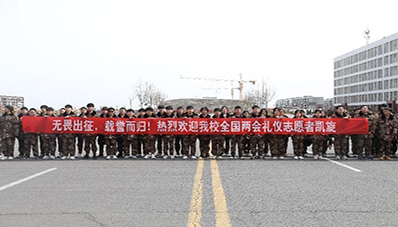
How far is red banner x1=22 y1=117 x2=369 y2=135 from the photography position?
12586 mm

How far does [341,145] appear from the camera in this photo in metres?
12.4

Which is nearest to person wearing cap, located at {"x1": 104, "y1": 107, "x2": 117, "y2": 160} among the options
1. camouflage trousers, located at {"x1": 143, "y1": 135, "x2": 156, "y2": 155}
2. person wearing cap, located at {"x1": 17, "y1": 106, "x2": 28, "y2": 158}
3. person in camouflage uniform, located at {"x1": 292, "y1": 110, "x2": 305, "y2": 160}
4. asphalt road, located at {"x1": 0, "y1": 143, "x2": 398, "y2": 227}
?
camouflage trousers, located at {"x1": 143, "y1": 135, "x2": 156, "y2": 155}

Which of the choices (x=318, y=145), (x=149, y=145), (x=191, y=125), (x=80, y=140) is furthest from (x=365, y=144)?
(x=80, y=140)

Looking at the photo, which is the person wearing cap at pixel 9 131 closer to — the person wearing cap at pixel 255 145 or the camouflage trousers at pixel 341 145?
the person wearing cap at pixel 255 145

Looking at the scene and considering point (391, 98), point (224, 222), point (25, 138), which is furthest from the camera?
point (391, 98)

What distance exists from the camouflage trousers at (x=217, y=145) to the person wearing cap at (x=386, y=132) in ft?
16.6

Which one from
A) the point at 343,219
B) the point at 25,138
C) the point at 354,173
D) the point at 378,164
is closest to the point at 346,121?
the point at 378,164

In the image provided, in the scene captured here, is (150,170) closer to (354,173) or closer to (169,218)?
(169,218)

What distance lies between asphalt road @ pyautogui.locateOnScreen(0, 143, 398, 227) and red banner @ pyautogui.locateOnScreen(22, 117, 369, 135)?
7.02 ft

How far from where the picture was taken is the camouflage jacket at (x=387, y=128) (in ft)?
39.6

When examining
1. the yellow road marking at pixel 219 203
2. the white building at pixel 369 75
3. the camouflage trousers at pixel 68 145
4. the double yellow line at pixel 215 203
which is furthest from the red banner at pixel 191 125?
the white building at pixel 369 75

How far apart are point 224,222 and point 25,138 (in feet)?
31.7

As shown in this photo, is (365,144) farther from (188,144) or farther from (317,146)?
(188,144)

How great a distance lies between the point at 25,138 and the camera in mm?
12562
